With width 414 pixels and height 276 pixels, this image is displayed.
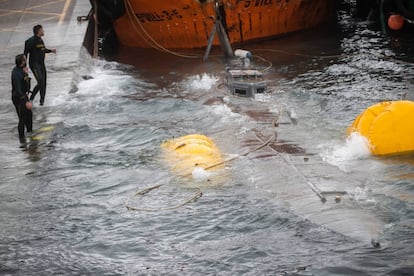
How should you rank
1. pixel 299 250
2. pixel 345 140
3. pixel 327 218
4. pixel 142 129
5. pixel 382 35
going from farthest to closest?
pixel 382 35, pixel 142 129, pixel 345 140, pixel 327 218, pixel 299 250

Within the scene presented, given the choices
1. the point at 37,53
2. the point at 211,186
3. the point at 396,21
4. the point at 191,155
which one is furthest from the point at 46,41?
the point at 211,186

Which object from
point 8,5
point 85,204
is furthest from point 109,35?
point 85,204

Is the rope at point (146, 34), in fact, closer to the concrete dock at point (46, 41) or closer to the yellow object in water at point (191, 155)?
the concrete dock at point (46, 41)

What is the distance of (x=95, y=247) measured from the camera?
7387 millimetres

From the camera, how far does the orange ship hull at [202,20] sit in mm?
17406

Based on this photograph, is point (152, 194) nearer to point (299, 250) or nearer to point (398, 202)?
point (299, 250)

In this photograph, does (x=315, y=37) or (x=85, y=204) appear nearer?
(x=85, y=204)

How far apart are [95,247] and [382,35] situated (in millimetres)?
13212

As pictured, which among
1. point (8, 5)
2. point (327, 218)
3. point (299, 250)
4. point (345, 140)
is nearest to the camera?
point (299, 250)

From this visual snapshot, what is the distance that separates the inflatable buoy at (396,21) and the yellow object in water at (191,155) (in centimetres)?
1000

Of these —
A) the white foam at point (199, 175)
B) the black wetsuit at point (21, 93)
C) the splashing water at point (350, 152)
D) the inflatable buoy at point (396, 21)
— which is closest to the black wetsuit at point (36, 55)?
the black wetsuit at point (21, 93)

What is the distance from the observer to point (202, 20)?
17.6 metres

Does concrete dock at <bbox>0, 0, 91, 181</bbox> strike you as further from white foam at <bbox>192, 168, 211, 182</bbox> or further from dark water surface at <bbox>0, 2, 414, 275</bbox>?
white foam at <bbox>192, 168, 211, 182</bbox>

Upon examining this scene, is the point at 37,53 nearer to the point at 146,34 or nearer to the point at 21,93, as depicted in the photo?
the point at 21,93
